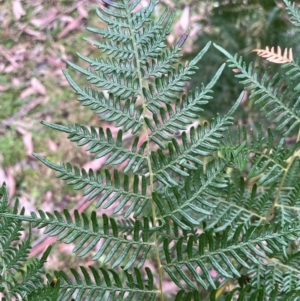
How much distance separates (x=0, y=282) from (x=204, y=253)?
0.28 m

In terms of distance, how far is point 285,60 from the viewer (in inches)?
22.1

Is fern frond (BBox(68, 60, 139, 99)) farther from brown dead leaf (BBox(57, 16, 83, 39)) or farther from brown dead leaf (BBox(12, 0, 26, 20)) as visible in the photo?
brown dead leaf (BBox(12, 0, 26, 20))

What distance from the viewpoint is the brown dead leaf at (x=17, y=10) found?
7.04ft

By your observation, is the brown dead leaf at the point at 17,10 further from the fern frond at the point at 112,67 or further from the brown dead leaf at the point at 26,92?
the fern frond at the point at 112,67

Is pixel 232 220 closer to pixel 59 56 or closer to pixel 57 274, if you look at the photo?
pixel 57 274

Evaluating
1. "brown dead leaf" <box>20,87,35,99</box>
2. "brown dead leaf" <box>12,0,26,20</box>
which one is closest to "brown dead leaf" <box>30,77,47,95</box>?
"brown dead leaf" <box>20,87,35,99</box>

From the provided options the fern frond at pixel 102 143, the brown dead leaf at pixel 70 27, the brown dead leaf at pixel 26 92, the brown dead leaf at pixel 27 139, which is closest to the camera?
the fern frond at pixel 102 143

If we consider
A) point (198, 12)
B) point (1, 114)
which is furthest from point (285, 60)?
point (1, 114)

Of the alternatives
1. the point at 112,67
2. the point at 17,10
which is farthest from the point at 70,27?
the point at 112,67

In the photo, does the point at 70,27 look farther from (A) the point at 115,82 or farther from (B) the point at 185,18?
(A) the point at 115,82

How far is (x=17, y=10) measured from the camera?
7.06ft

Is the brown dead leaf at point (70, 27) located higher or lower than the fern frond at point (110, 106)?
lower

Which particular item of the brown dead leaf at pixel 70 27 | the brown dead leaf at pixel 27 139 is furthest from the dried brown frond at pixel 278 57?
the brown dead leaf at pixel 70 27

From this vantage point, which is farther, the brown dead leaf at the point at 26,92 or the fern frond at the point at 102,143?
the brown dead leaf at the point at 26,92
